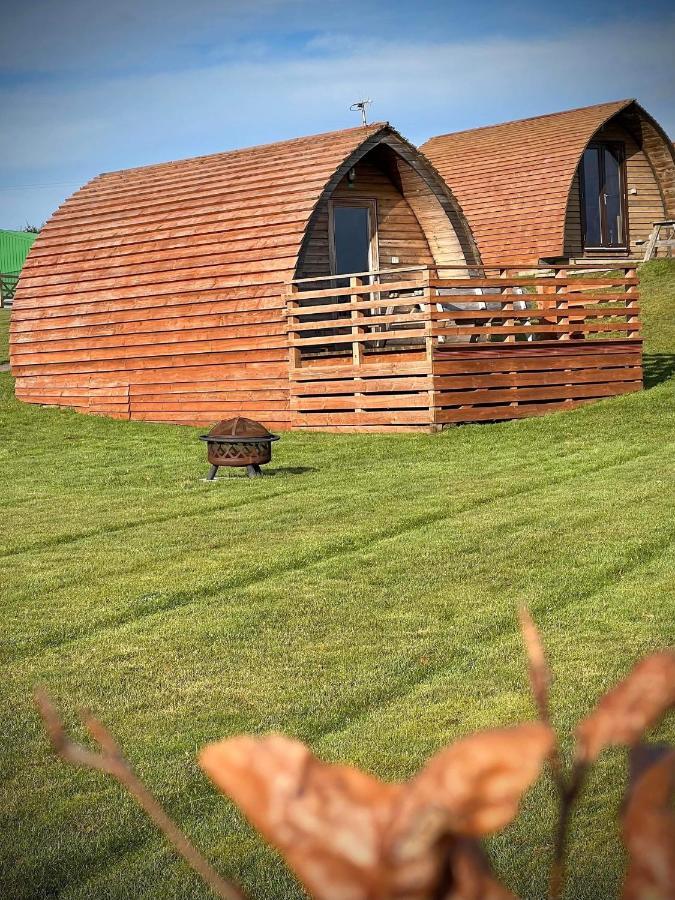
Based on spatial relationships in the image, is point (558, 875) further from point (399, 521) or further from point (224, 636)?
point (399, 521)

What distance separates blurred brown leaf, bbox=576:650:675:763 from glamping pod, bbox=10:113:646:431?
15.4m

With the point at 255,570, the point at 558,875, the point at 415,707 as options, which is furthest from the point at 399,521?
the point at 558,875

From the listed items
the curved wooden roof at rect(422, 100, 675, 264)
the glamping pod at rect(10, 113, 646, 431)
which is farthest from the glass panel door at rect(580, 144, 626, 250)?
the glamping pod at rect(10, 113, 646, 431)

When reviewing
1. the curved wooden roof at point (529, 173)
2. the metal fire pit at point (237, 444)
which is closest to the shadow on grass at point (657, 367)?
the curved wooden roof at point (529, 173)

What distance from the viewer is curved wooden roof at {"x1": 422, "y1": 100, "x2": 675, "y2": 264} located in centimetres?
3203

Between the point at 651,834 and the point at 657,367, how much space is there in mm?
22070

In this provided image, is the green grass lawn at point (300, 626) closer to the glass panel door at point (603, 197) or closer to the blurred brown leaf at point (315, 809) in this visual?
the blurred brown leaf at point (315, 809)

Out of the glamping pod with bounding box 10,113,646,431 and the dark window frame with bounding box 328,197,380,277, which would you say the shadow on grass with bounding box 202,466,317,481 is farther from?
the dark window frame with bounding box 328,197,380,277

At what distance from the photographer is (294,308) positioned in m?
18.3

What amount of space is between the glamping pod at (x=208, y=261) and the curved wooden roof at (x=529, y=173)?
8.93 m

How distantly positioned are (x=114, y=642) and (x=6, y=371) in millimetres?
20184

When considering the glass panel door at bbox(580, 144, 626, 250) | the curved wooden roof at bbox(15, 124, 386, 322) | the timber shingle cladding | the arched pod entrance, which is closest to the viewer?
the timber shingle cladding

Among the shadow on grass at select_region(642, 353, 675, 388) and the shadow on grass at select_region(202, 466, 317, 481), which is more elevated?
the shadow on grass at select_region(642, 353, 675, 388)

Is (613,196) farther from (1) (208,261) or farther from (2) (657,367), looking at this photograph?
(1) (208,261)
